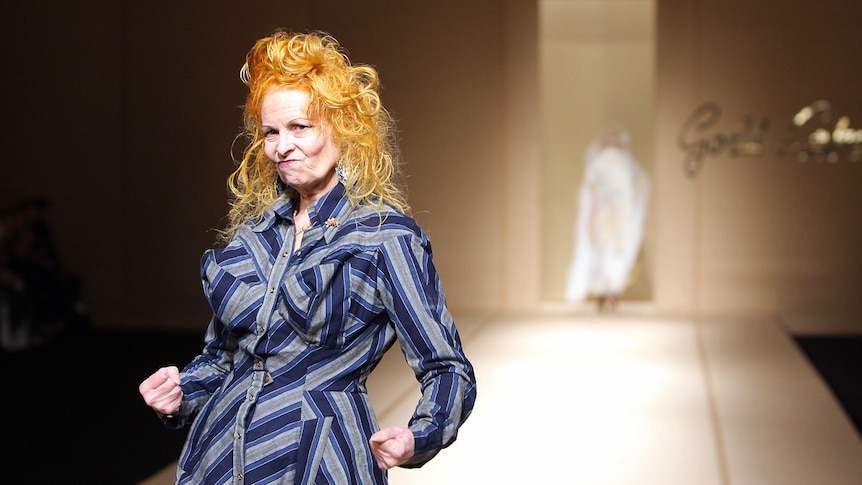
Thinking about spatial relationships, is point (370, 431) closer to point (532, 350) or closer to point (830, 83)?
point (532, 350)

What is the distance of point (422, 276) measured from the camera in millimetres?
1719

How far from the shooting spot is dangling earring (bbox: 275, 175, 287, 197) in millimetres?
1923

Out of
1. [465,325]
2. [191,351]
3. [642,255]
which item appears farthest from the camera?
[642,255]

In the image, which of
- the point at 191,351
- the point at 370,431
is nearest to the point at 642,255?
the point at 191,351

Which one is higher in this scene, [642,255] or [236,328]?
[236,328]

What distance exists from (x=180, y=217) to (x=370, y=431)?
9.96m

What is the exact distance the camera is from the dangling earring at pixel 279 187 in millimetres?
1923

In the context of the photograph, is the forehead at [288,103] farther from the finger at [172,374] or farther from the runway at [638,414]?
the runway at [638,414]

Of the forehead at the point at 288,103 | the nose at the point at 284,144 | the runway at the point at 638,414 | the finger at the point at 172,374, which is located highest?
the forehead at the point at 288,103

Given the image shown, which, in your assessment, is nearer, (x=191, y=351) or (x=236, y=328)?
(x=236, y=328)
